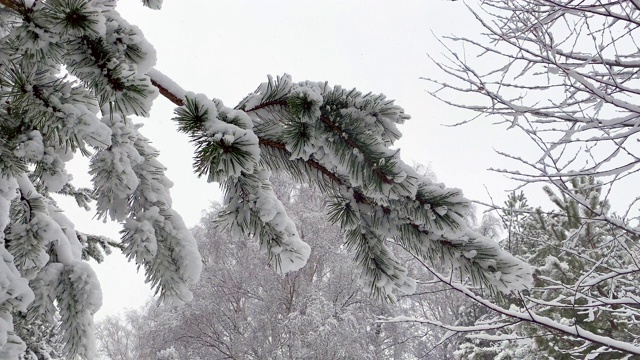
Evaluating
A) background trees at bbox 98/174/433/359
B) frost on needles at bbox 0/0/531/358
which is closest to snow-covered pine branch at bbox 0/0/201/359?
frost on needles at bbox 0/0/531/358

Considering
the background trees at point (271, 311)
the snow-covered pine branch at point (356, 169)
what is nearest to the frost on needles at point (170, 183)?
the snow-covered pine branch at point (356, 169)

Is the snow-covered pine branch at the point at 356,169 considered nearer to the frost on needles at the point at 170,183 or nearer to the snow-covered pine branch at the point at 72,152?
the frost on needles at the point at 170,183

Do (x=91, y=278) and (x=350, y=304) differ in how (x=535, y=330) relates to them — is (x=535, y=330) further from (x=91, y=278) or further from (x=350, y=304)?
(x=350, y=304)

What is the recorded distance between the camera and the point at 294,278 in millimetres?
11352

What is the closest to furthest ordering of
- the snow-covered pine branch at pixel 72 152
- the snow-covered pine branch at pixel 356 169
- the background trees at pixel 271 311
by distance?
the snow-covered pine branch at pixel 72 152 < the snow-covered pine branch at pixel 356 169 < the background trees at pixel 271 311

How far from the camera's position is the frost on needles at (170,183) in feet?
2.97

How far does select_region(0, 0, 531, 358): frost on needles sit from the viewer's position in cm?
90

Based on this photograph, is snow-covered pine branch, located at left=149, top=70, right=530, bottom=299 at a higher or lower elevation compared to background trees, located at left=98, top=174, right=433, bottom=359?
higher

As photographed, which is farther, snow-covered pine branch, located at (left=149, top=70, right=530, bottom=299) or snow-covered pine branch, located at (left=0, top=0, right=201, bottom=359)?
snow-covered pine branch, located at (left=149, top=70, right=530, bottom=299)

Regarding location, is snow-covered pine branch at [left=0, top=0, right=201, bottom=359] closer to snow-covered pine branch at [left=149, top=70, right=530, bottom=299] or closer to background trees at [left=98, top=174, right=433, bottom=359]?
snow-covered pine branch at [left=149, top=70, right=530, bottom=299]

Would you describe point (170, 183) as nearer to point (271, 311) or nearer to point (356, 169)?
point (356, 169)

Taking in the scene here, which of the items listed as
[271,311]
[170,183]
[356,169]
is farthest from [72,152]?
[271,311]

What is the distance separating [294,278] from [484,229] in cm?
642

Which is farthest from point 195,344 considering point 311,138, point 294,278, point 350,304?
point 311,138
